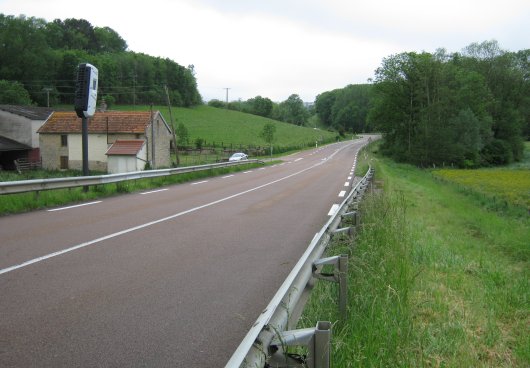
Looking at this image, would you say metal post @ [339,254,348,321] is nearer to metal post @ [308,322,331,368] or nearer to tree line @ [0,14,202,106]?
metal post @ [308,322,331,368]

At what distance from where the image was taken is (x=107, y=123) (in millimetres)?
49438

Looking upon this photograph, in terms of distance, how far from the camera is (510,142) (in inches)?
2712

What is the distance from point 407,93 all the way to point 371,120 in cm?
637

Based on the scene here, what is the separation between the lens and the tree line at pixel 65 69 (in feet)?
271

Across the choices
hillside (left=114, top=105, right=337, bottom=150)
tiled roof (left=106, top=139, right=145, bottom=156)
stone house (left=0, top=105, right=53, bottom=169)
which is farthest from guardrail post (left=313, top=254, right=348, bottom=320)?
hillside (left=114, top=105, right=337, bottom=150)

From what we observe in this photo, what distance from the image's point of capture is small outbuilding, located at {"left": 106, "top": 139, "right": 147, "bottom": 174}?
44344mm

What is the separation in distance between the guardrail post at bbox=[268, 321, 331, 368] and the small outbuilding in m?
43.0

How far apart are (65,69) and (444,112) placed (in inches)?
2736

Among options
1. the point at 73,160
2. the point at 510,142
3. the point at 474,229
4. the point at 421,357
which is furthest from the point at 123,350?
the point at 510,142

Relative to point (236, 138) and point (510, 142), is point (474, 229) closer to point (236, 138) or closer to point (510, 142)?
point (510, 142)

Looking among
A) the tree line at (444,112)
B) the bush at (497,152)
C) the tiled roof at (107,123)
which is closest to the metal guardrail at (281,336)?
the tiled roof at (107,123)

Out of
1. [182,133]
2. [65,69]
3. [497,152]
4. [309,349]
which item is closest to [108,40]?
[65,69]

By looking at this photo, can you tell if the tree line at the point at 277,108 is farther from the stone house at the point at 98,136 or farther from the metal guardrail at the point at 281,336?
the metal guardrail at the point at 281,336

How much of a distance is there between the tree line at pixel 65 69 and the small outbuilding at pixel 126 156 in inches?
1413
